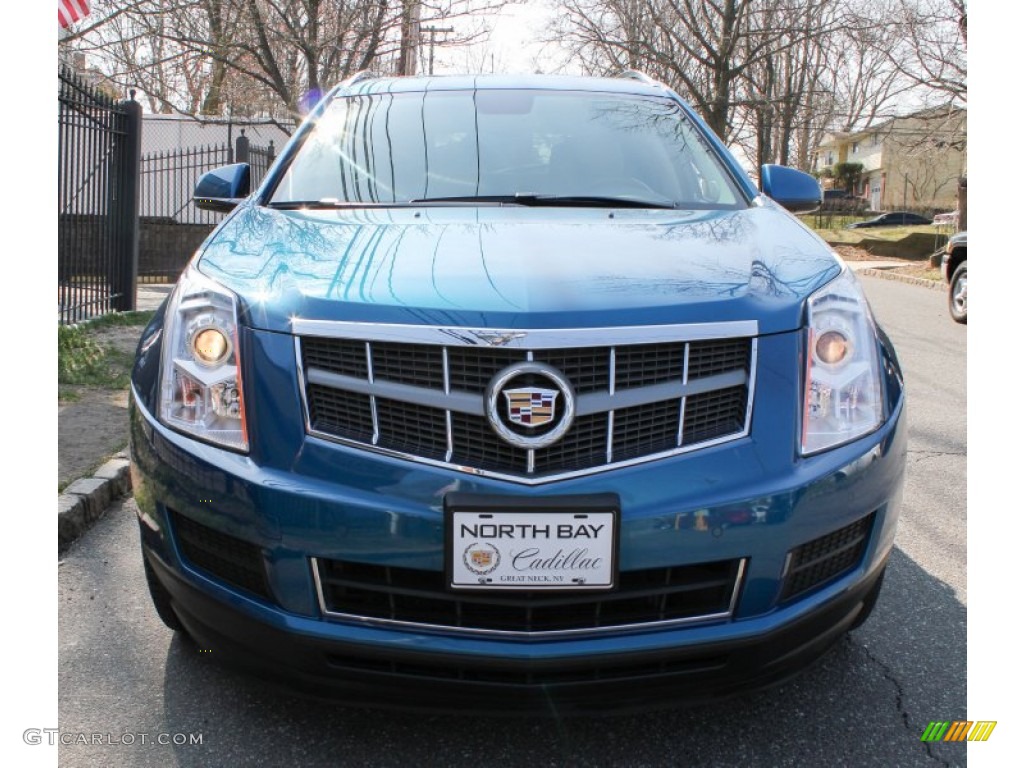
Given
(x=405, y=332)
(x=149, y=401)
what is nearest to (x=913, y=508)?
(x=405, y=332)

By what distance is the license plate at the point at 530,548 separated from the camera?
192cm

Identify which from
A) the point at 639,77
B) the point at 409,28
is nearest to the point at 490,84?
the point at 639,77

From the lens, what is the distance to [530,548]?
6.32 ft

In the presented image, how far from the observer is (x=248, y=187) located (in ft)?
12.8

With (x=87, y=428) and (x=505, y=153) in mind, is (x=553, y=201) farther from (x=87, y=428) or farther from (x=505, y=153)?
(x=87, y=428)


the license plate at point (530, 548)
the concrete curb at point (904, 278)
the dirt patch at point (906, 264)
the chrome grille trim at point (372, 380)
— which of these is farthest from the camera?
the dirt patch at point (906, 264)

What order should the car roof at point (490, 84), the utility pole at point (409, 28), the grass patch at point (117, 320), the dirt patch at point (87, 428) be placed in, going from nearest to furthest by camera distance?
the car roof at point (490, 84) < the dirt patch at point (87, 428) < the grass patch at point (117, 320) < the utility pole at point (409, 28)

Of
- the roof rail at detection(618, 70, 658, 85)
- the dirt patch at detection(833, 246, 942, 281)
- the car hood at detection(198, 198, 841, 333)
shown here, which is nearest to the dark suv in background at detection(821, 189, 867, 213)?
the dirt patch at detection(833, 246, 942, 281)

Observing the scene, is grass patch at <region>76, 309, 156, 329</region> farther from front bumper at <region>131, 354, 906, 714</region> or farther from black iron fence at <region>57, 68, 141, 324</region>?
front bumper at <region>131, 354, 906, 714</region>

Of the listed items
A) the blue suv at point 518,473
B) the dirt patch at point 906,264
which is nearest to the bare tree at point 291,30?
the dirt patch at point 906,264

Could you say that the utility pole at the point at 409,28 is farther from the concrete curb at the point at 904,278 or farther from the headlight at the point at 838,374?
the headlight at the point at 838,374

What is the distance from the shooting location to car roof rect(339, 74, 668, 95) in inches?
146
